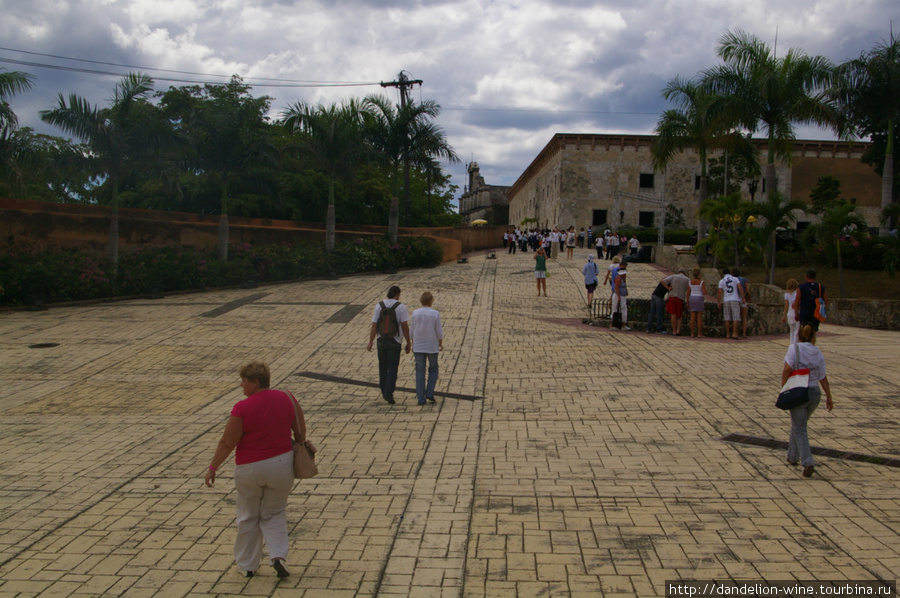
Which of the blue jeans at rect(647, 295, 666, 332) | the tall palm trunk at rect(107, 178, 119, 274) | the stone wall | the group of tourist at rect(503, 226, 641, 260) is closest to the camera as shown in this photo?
the blue jeans at rect(647, 295, 666, 332)

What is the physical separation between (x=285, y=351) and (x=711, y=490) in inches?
343

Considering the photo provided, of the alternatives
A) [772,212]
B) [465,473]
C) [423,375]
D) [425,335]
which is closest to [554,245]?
[772,212]

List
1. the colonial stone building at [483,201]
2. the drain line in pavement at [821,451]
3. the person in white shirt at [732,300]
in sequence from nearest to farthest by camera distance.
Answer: the drain line in pavement at [821,451] → the person in white shirt at [732,300] → the colonial stone building at [483,201]

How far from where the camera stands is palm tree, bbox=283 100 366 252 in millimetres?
23609

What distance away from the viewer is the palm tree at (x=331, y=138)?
23609mm

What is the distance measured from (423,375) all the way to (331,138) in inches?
651

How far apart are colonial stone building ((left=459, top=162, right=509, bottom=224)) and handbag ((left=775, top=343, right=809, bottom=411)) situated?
239ft

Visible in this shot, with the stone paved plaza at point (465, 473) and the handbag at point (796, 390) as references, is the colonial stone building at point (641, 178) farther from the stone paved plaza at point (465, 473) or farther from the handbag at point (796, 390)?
the handbag at point (796, 390)

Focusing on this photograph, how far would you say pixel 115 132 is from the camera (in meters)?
19.3

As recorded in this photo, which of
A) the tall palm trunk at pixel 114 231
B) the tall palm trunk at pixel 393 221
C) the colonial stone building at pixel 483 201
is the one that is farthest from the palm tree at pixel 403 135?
the colonial stone building at pixel 483 201

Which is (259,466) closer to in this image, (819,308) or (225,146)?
(819,308)

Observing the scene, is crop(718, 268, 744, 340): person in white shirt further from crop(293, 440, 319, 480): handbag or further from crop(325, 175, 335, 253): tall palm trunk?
crop(325, 175, 335, 253): tall palm trunk

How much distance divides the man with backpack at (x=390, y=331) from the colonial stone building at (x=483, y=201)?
70.4m

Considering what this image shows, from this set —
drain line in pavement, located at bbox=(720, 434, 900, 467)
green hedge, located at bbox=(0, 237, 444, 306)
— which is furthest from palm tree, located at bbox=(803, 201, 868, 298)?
drain line in pavement, located at bbox=(720, 434, 900, 467)
